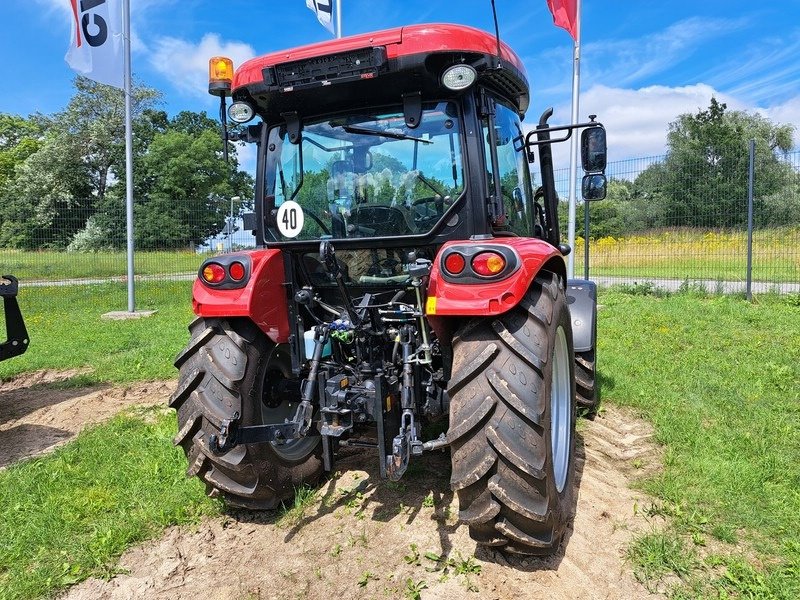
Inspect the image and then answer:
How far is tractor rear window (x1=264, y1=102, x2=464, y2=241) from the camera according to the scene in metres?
2.95

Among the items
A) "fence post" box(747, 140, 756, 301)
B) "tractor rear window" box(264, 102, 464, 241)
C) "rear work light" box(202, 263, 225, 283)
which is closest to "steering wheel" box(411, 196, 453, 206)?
"tractor rear window" box(264, 102, 464, 241)

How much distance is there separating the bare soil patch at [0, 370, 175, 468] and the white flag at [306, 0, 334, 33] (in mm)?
5998

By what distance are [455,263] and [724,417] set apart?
3107mm

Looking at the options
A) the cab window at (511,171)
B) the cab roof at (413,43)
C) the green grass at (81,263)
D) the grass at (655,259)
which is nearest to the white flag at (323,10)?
the grass at (655,259)

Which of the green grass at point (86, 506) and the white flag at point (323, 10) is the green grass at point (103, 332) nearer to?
the green grass at point (86, 506)

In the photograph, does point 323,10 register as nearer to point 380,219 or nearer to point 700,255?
point 380,219

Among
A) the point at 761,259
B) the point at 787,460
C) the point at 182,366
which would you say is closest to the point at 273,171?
the point at 182,366

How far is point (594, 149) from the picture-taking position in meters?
3.74

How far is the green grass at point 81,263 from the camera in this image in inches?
481

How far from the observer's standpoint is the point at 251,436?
282 centimetres

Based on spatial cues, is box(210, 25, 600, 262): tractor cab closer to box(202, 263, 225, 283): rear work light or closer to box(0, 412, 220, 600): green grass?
box(202, 263, 225, 283): rear work light

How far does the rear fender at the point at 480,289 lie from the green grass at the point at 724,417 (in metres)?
1.51

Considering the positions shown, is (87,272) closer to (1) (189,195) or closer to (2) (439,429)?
(2) (439,429)

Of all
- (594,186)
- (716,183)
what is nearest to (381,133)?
(594,186)
